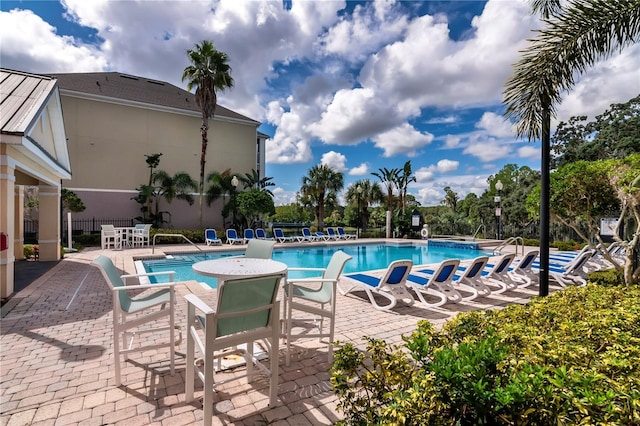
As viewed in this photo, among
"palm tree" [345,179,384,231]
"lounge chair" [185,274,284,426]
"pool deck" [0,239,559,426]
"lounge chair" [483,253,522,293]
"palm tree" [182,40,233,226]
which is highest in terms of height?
"palm tree" [182,40,233,226]

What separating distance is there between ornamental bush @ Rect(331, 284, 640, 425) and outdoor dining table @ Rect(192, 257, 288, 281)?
5.26 feet

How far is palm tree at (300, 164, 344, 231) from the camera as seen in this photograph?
1076 inches

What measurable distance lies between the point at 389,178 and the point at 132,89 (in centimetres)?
2175

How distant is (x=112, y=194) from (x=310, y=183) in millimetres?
15205

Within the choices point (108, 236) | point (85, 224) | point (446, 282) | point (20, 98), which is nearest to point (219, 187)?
point (85, 224)

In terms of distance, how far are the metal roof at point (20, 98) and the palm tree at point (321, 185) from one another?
2020 centimetres

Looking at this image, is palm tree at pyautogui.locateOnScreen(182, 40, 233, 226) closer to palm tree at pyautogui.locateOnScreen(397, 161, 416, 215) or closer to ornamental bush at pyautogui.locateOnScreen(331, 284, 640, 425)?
palm tree at pyautogui.locateOnScreen(397, 161, 416, 215)

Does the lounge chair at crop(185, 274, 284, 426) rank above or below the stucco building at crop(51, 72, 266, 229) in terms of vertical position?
below

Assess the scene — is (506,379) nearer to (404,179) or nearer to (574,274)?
(574,274)

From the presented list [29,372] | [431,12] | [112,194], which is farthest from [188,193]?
[29,372]

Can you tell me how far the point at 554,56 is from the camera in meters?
5.62

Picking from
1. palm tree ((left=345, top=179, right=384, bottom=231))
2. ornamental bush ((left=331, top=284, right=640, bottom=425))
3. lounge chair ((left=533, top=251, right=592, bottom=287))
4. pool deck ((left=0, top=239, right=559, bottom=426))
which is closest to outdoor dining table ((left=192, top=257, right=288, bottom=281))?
pool deck ((left=0, top=239, right=559, bottom=426))

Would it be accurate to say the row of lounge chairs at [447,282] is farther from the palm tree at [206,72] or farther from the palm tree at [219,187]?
the palm tree at [219,187]

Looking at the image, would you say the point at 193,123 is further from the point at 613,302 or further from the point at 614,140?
the point at 614,140
